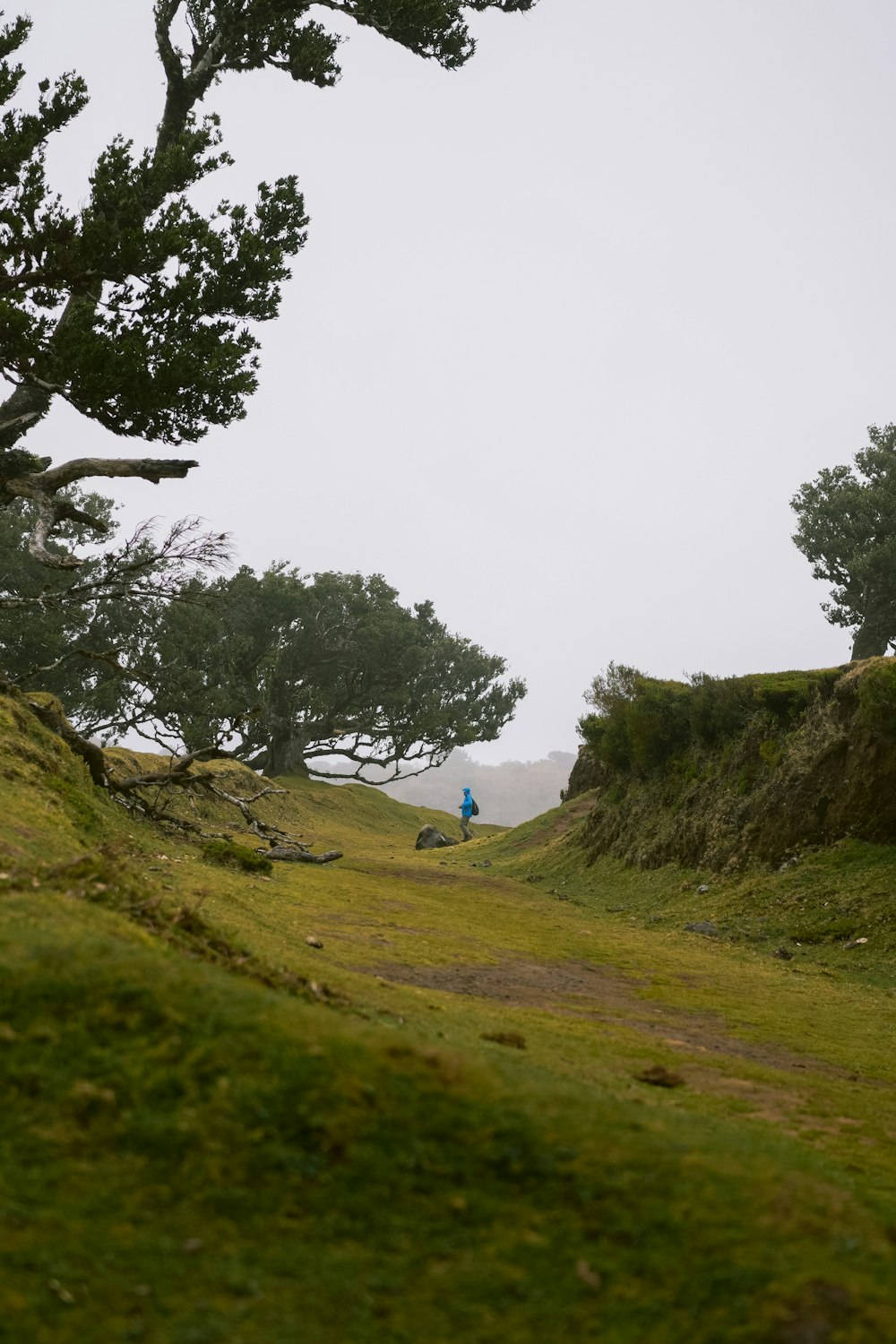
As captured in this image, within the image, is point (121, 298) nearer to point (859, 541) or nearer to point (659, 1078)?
point (659, 1078)

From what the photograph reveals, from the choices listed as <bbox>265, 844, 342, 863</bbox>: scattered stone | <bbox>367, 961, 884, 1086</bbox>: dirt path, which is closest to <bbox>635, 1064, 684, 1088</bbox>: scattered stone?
<bbox>367, 961, 884, 1086</bbox>: dirt path

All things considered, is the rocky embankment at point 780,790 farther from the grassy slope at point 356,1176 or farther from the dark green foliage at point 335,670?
the dark green foliage at point 335,670

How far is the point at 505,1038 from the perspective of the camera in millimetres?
5918

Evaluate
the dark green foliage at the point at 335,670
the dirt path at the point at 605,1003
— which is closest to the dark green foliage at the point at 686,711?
the dirt path at the point at 605,1003

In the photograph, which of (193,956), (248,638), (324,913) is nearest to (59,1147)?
(193,956)

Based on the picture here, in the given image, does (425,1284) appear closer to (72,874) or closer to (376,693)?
(72,874)

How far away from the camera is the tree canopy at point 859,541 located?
135ft

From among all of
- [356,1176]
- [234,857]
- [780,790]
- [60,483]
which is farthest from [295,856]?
[356,1176]

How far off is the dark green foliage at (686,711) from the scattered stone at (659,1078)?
1467cm

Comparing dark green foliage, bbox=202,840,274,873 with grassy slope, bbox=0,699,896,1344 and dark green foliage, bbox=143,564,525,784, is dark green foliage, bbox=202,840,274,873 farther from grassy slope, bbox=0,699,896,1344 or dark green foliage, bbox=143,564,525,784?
dark green foliage, bbox=143,564,525,784

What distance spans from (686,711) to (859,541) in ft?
79.5

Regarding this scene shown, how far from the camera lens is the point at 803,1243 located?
2807 millimetres

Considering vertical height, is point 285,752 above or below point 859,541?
below

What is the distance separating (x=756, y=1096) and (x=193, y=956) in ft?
12.5
